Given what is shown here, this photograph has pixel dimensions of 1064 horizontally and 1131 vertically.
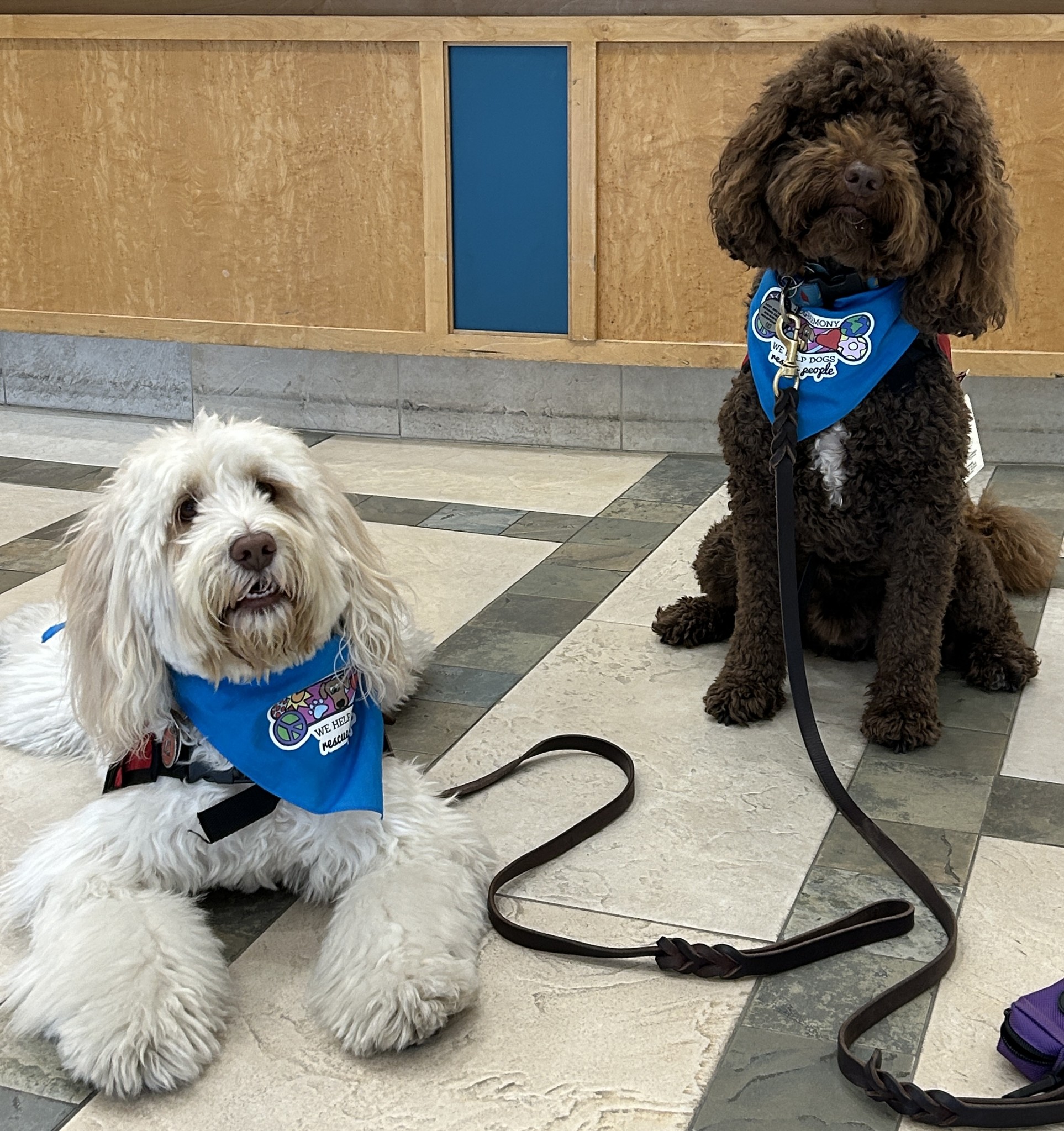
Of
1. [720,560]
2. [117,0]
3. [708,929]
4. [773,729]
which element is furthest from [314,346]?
[708,929]

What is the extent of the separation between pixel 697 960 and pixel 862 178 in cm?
119

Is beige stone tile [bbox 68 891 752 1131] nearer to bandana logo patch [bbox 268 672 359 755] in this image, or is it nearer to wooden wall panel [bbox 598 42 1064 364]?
bandana logo patch [bbox 268 672 359 755]

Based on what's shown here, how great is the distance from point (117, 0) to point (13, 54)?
427 mm

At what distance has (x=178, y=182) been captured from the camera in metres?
4.45

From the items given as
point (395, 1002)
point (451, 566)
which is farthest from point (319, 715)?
point (451, 566)

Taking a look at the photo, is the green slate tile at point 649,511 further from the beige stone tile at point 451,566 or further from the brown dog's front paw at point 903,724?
the brown dog's front paw at point 903,724

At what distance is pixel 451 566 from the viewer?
11.5 feet

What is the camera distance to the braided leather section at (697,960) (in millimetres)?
1866

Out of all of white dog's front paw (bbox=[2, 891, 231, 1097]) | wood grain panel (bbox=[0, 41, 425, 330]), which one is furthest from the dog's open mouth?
wood grain panel (bbox=[0, 41, 425, 330])

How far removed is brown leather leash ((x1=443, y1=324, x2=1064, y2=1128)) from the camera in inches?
62.6

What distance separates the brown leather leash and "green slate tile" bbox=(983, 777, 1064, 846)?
21cm

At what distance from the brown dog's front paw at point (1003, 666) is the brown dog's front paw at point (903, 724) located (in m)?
0.24

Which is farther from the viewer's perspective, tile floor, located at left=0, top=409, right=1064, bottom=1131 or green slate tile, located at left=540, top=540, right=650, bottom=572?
green slate tile, located at left=540, top=540, right=650, bottom=572

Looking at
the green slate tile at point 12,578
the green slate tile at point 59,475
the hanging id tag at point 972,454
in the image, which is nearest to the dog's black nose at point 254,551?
the hanging id tag at point 972,454
